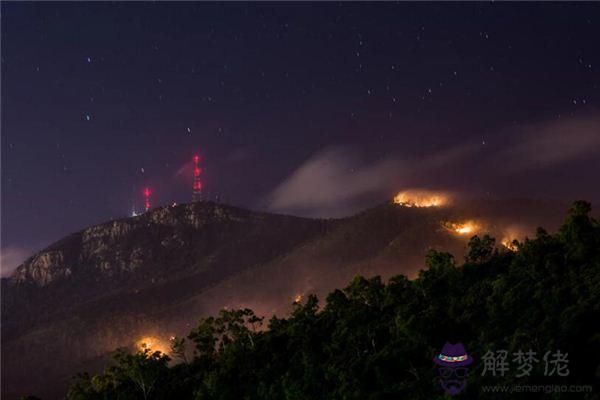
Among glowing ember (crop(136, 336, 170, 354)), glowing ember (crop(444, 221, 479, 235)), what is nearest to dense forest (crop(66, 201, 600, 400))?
glowing ember (crop(444, 221, 479, 235))

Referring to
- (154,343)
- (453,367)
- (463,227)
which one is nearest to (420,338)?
(453,367)

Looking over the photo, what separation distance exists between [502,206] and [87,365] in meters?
115

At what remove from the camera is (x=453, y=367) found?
39250mm

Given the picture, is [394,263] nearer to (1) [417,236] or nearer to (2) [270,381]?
(1) [417,236]

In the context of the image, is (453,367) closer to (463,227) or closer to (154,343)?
(463,227)

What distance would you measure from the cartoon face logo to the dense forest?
0.59 meters

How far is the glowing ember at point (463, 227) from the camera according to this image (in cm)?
14238

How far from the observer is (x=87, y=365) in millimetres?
144625

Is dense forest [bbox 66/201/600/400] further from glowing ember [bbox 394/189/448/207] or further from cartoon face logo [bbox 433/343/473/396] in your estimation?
glowing ember [bbox 394/189/448/207]

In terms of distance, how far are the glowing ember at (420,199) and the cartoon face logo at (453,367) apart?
137m

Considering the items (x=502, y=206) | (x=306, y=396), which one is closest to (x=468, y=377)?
(x=306, y=396)

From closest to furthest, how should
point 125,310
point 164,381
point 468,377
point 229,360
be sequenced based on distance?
1. point 468,377
2. point 229,360
3. point 164,381
4. point 125,310

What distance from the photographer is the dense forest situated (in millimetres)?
36250

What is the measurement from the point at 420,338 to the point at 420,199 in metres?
148
